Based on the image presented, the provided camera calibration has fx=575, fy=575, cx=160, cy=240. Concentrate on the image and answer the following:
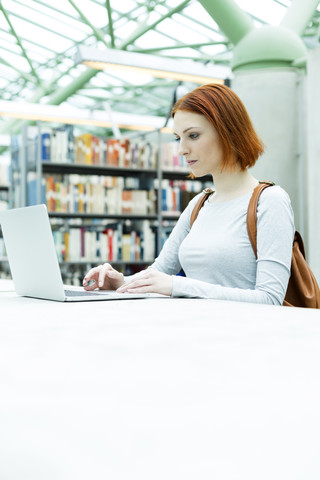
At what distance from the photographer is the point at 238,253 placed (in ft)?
5.20

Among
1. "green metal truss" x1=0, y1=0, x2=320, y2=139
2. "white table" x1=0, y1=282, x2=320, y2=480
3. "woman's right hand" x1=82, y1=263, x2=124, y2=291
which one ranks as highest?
"green metal truss" x1=0, y1=0, x2=320, y2=139

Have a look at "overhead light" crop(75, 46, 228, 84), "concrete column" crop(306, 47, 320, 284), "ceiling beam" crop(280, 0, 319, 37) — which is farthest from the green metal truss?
"concrete column" crop(306, 47, 320, 284)

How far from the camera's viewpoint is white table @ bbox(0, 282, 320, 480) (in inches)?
14.0

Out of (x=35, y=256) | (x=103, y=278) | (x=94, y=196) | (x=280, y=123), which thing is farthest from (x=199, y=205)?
(x=94, y=196)

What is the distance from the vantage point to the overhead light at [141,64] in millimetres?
4482

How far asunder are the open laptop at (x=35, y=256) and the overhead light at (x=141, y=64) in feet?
10.7

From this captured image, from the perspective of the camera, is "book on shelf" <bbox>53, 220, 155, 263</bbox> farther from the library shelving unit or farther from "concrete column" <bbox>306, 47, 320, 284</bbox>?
"concrete column" <bbox>306, 47, 320, 284</bbox>

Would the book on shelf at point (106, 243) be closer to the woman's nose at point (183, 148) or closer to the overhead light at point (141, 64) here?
the overhead light at point (141, 64)

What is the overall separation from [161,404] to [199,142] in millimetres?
1366

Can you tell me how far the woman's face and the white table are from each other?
0.98 meters

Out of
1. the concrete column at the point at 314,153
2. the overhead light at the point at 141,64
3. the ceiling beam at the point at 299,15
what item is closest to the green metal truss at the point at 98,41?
the overhead light at the point at 141,64

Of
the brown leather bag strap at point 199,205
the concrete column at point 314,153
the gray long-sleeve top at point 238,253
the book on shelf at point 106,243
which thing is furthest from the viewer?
the book on shelf at point 106,243

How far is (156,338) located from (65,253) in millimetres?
5017

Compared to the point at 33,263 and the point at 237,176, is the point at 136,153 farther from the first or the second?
the point at 33,263
